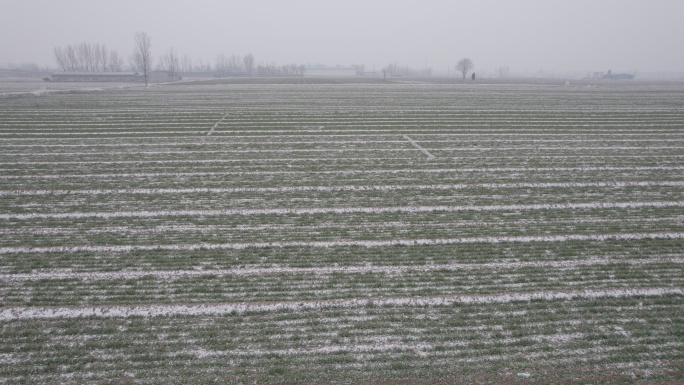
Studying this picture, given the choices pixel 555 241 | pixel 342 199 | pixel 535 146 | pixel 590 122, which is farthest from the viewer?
pixel 590 122

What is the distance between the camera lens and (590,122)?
95.7 ft

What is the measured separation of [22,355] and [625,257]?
42.6 feet

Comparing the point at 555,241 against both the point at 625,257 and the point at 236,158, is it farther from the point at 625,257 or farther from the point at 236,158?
the point at 236,158

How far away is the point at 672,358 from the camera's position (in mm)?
6648

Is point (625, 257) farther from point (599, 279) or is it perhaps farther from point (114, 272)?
point (114, 272)

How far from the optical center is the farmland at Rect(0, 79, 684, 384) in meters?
6.68

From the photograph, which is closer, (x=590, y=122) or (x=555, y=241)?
(x=555, y=241)

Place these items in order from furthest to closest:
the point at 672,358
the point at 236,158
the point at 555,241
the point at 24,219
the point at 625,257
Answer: the point at 236,158 → the point at 24,219 → the point at 555,241 → the point at 625,257 → the point at 672,358

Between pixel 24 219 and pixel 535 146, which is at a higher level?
pixel 535 146

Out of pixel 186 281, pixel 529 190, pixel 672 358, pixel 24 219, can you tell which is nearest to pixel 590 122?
pixel 529 190

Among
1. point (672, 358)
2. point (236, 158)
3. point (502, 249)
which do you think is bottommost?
point (672, 358)

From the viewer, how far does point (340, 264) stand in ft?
31.9

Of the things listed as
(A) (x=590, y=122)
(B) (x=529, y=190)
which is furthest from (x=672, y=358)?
(A) (x=590, y=122)

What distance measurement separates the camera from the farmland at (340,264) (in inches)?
263
